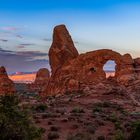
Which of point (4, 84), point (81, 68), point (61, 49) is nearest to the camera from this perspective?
point (81, 68)

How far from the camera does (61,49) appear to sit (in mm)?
56594

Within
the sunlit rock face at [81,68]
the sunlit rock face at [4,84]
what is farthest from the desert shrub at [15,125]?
the sunlit rock face at [4,84]

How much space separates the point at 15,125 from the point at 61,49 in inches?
1739

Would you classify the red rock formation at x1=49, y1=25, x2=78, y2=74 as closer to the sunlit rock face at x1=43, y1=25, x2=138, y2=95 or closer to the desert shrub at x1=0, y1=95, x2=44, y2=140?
the sunlit rock face at x1=43, y1=25, x2=138, y2=95

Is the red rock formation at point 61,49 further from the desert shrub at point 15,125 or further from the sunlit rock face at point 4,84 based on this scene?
the desert shrub at point 15,125

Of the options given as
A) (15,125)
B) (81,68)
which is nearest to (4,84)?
(81,68)

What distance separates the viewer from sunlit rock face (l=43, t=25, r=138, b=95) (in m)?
51.4

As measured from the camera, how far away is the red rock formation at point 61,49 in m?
56.3

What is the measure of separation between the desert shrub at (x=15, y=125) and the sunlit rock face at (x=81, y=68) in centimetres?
3570

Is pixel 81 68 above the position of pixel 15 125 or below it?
above

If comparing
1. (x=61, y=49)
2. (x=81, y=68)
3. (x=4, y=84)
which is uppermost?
(x=61, y=49)

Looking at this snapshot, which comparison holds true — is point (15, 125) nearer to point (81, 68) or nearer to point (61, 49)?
point (81, 68)

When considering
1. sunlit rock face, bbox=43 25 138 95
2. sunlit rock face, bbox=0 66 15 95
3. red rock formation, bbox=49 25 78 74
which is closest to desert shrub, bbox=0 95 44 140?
sunlit rock face, bbox=43 25 138 95

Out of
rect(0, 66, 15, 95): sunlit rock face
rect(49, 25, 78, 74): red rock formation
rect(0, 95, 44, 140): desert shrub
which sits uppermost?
Result: rect(49, 25, 78, 74): red rock formation
